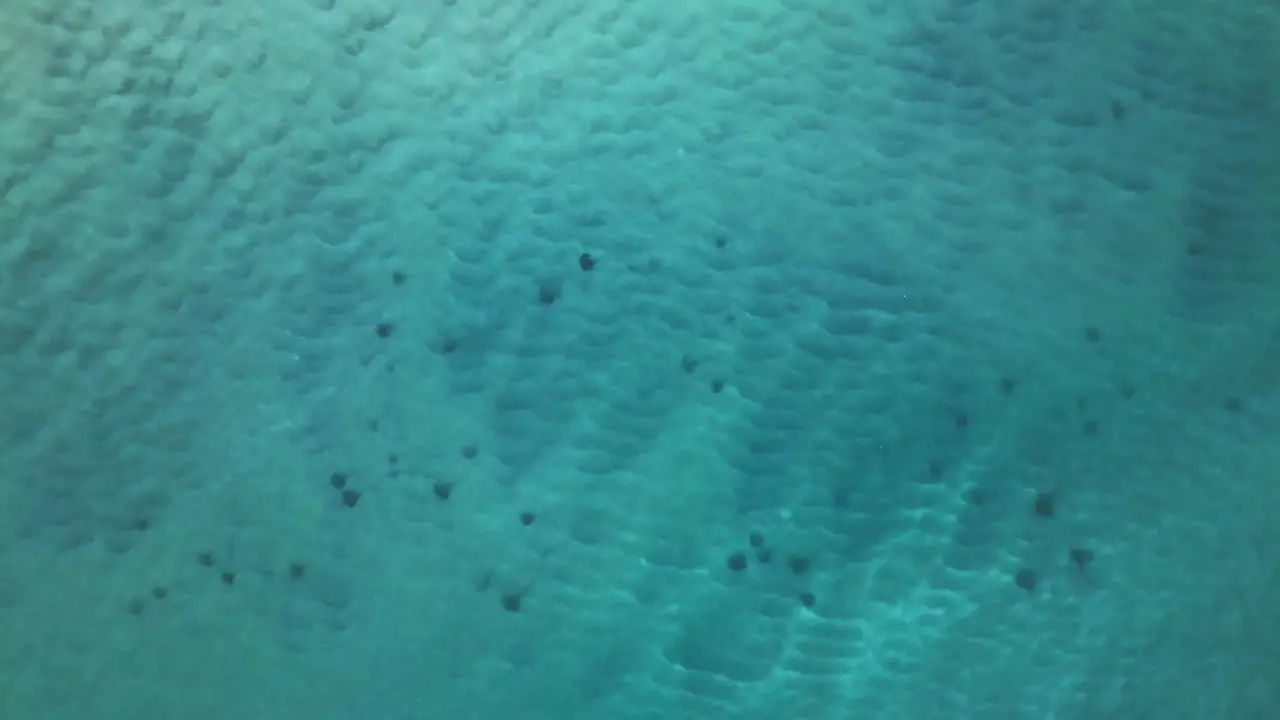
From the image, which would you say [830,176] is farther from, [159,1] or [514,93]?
[159,1]

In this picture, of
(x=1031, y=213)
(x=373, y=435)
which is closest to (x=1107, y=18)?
(x=1031, y=213)

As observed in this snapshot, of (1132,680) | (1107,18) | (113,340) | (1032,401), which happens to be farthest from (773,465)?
(113,340)

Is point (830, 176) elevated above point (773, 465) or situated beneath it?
elevated above

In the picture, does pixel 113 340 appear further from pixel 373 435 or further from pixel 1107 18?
pixel 1107 18

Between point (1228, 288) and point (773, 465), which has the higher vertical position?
point (1228, 288)

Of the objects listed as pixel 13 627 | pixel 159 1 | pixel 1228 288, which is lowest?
pixel 13 627

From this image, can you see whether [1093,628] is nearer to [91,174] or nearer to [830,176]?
[830,176]

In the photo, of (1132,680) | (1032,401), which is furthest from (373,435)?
(1132,680)
